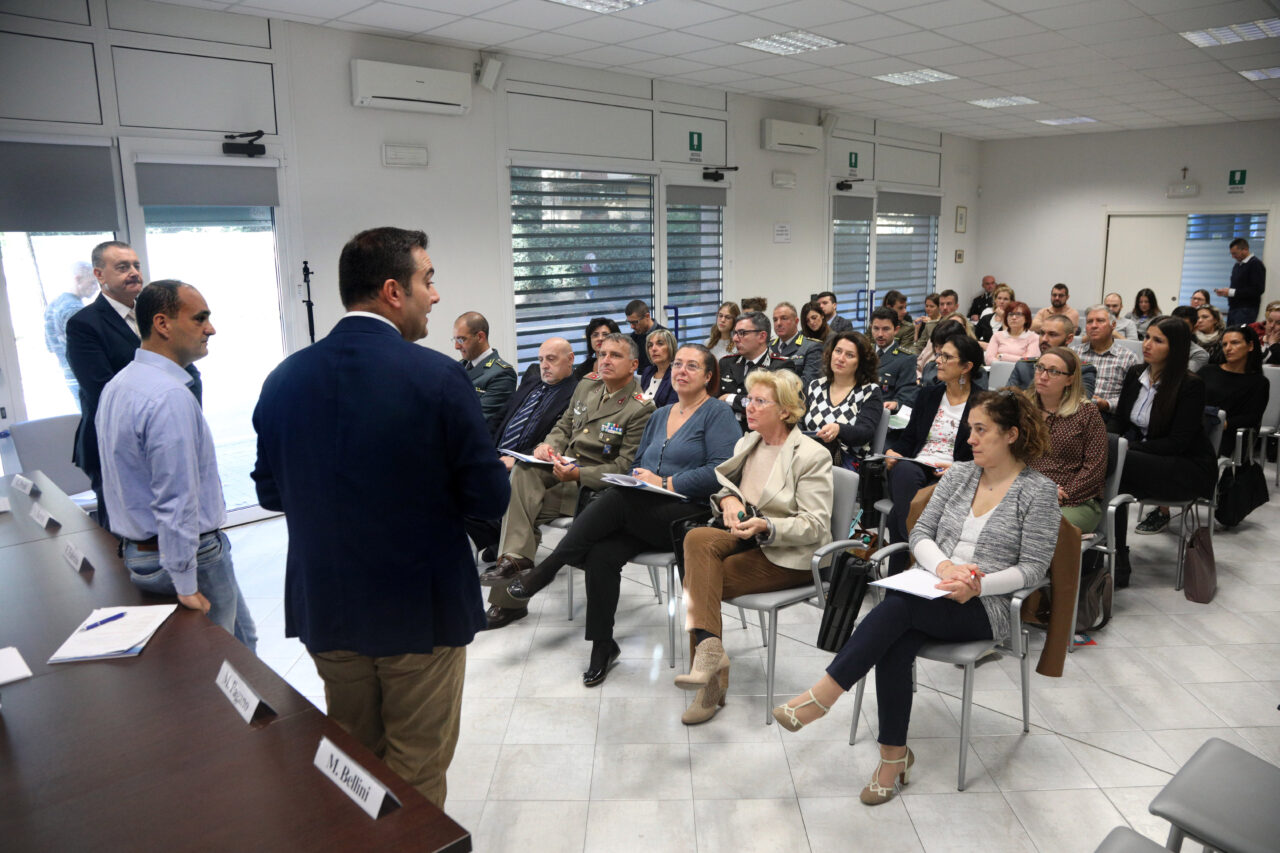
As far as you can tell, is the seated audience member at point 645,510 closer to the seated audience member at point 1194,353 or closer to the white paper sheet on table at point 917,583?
the white paper sheet on table at point 917,583

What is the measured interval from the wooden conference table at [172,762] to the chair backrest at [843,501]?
6.70 feet

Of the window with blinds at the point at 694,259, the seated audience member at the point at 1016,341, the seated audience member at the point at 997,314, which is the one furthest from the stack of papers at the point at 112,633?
the seated audience member at the point at 997,314

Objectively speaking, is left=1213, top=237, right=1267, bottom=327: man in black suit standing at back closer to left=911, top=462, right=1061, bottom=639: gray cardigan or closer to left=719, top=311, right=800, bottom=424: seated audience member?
left=719, top=311, right=800, bottom=424: seated audience member

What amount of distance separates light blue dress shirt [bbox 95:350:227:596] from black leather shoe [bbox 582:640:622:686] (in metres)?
1.63

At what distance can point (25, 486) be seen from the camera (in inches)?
123

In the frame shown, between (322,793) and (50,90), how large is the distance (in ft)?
15.1

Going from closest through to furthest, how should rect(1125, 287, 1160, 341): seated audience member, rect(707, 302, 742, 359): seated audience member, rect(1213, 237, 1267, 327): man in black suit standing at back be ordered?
rect(707, 302, 742, 359): seated audience member → rect(1125, 287, 1160, 341): seated audience member → rect(1213, 237, 1267, 327): man in black suit standing at back

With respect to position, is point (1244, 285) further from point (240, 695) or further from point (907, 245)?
point (240, 695)

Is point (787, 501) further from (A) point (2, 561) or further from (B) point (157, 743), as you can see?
(A) point (2, 561)

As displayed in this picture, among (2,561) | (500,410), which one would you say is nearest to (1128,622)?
(500,410)

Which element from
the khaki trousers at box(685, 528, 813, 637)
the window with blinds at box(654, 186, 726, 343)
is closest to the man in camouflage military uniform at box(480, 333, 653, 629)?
the khaki trousers at box(685, 528, 813, 637)

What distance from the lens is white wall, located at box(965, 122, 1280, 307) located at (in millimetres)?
10469

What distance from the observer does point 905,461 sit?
396cm

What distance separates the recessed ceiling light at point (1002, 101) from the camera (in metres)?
8.70
